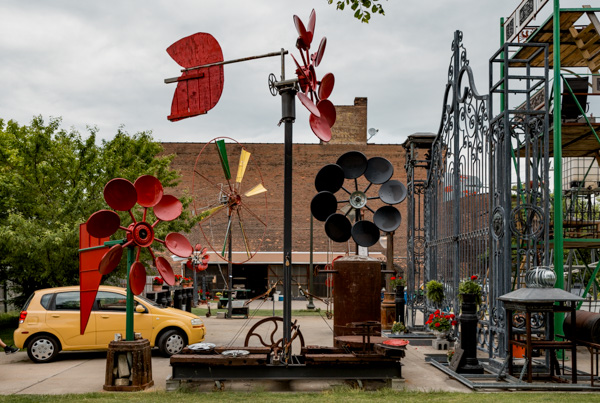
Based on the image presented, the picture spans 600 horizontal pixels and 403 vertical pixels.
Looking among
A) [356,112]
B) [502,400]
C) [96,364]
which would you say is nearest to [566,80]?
[502,400]

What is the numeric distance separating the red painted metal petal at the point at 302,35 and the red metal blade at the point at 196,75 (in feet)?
4.07

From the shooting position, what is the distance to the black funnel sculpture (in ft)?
42.9

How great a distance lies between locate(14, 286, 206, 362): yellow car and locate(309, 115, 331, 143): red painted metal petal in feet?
21.4

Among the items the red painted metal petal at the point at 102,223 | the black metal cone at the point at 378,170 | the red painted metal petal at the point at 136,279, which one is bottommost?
the red painted metal petal at the point at 136,279

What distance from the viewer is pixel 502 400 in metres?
9.12

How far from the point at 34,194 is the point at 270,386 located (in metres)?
13.1

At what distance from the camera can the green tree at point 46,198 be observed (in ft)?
60.3

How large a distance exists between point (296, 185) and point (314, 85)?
43811mm

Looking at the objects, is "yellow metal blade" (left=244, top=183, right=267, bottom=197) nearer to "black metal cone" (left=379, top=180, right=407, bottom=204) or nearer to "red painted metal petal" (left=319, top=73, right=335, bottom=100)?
"black metal cone" (left=379, top=180, right=407, bottom=204)

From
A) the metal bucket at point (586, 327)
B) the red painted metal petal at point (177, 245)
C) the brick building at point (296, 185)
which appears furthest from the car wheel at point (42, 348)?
the brick building at point (296, 185)

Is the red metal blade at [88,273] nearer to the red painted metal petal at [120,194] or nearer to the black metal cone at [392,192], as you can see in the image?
the red painted metal petal at [120,194]

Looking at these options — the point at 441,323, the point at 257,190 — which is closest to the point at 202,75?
the point at 441,323

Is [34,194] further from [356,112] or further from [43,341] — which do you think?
[356,112]

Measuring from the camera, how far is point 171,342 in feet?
46.8
